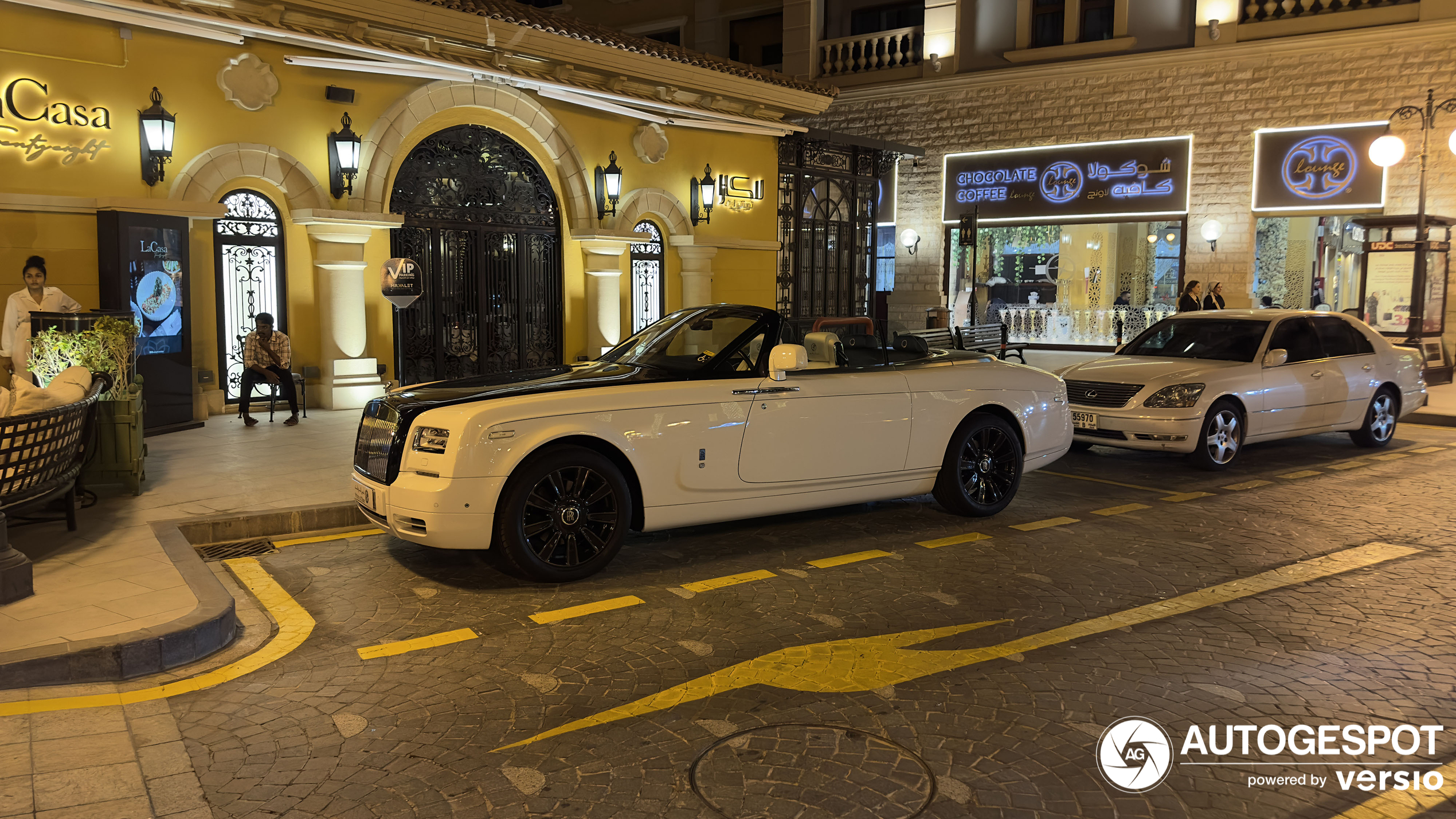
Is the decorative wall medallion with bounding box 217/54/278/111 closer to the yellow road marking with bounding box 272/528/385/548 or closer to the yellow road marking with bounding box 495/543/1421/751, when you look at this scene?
the yellow road marking with bounding box 272/528/385/548

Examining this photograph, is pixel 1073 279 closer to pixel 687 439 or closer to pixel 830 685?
pixel 687 439

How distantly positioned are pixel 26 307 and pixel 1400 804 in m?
11.1

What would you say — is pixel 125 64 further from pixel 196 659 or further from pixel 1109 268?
pixel 1109 268

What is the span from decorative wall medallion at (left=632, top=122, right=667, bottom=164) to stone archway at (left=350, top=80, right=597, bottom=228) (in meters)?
1.23

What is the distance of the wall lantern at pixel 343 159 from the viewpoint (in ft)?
41.2

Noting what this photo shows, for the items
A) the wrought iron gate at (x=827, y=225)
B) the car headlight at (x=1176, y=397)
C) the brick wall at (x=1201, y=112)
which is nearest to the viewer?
the car headlight at (x=1176, y=397)

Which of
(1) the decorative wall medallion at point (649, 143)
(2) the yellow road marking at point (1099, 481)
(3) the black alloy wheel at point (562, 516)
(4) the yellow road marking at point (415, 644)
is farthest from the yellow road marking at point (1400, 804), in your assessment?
(1) the decorative wall medallion at point (649, 143)

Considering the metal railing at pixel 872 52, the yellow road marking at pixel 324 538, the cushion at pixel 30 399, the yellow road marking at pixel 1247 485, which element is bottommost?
the yellow road marking at pixel 324 538

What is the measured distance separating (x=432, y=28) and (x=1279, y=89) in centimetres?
Result: 1744

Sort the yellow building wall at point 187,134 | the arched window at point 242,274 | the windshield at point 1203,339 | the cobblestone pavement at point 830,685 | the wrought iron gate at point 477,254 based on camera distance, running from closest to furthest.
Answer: the cobblestone pavement at point 830,685 < the yellow building wall at point 187,134 < the windshield at point 1203,339 < the arched window at point 242,274 < the wrought iron gate at point 477,254

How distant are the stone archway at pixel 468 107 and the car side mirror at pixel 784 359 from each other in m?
8.44

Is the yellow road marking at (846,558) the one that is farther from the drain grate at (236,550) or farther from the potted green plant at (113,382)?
the potted green plant at (113,382)

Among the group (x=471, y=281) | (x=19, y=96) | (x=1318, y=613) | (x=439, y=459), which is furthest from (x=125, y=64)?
(x=1318, y=613)

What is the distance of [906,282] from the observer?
1063 inches
